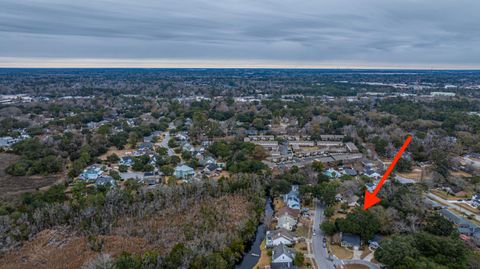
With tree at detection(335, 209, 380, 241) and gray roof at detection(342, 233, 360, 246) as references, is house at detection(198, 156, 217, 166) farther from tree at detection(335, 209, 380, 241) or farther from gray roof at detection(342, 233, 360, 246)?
gray roof at detection(342, 233, 360, 246)

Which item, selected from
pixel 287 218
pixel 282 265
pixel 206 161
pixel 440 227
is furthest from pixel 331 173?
pixel 282 265

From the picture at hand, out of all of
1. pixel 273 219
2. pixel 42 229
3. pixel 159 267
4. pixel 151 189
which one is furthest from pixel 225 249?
pixel 42 229

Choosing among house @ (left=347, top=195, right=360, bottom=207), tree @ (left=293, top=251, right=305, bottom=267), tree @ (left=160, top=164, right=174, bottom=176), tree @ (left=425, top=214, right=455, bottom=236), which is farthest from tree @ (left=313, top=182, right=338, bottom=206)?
tree @ (left=160, top=164, right=174, bottom=176)

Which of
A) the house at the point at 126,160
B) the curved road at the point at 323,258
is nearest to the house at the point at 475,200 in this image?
the curved road at the point at 323,258

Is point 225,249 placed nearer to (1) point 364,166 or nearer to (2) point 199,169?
(2) point 199,169

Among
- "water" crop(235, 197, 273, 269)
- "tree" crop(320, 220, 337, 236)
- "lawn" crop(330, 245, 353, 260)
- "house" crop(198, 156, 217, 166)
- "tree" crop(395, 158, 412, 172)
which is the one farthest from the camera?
"house" crop(198, 156, 217, 166)

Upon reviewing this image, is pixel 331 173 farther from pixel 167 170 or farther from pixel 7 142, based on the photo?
pixel 7 142
